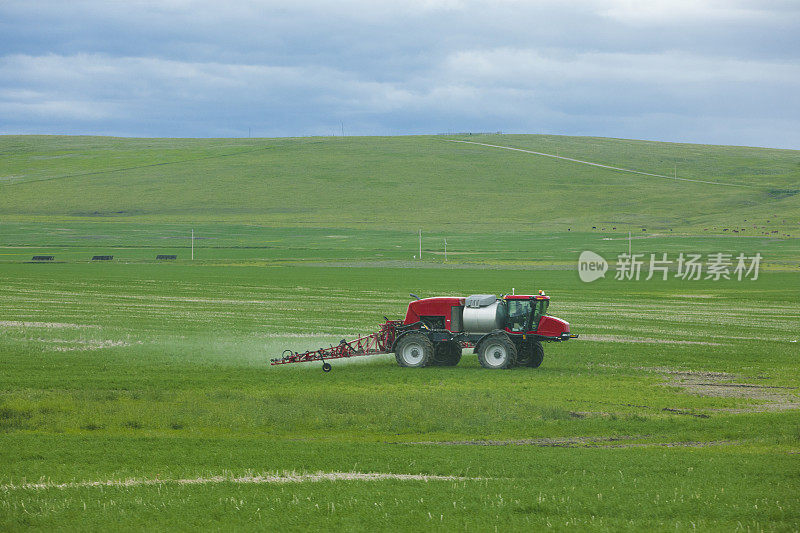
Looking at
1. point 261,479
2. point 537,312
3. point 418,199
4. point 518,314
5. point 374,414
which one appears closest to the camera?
point 261,479

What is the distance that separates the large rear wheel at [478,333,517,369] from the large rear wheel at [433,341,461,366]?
1.18 m

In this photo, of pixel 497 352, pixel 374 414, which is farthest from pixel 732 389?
pixel 374 414

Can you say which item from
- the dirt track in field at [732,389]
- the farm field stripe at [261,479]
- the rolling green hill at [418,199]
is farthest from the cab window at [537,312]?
the rolling green hill at [418,199]

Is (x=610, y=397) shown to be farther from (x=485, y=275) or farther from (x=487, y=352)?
(x=485, y=275)

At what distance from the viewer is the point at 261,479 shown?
50.2 ft

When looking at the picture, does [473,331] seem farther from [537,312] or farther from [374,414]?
[374,414]

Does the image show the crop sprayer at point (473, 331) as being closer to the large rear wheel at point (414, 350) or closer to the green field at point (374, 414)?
the large rear wheel at point (414, 350)

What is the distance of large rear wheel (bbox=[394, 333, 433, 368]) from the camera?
30.1m

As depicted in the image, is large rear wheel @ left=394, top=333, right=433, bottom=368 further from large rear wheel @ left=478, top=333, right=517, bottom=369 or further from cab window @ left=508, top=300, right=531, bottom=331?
cab window @ left=508, top=300, right=531, bottom=331

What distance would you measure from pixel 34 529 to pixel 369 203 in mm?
161315

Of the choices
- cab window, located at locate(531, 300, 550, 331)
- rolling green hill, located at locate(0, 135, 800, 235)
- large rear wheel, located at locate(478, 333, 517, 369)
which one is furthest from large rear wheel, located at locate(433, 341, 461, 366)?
rolling green hill, located at locate(0, 135, 800, 235)

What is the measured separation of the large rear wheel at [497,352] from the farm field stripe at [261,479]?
14.5 m

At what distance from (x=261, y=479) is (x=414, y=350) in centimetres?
1534

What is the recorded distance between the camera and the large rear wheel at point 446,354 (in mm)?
31094
